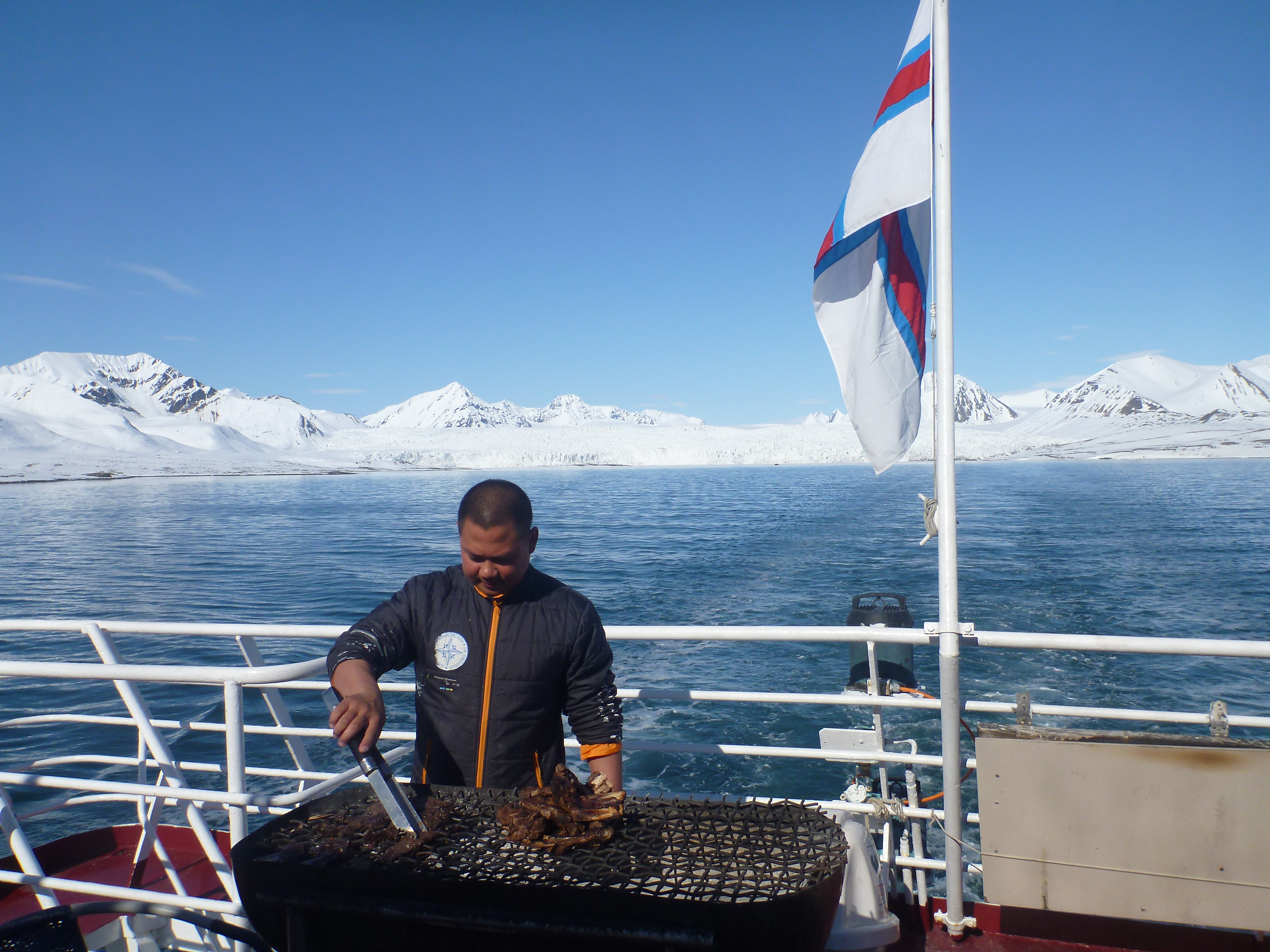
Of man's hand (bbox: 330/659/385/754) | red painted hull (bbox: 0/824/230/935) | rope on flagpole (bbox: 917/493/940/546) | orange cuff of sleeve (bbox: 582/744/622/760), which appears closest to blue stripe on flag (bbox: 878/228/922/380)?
rope on flagpole (bbox: 917/493/940/546)

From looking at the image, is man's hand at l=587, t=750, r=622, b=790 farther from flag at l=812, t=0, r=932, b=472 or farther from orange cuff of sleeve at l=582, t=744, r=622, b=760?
flag at l=812, t=0, r=932, b=472

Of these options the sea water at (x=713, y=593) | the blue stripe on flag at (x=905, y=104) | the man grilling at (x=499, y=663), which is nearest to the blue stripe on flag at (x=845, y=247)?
the blue stripe on flag at (x=905, y=104)

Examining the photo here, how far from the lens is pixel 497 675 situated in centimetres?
157

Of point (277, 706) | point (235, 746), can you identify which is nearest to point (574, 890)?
point (235, 746)

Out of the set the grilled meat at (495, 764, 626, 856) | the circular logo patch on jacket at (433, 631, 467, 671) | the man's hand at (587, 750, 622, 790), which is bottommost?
the man's hand at (587, 750, 622, 790)

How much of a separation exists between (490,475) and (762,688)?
76.3m

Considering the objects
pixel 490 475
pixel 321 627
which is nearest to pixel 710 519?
pixel 321 627

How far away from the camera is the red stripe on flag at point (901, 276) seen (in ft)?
7.71

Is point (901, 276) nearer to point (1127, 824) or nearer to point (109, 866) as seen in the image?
point (1127, 824)

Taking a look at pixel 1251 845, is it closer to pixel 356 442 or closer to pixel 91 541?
pixel 91 541

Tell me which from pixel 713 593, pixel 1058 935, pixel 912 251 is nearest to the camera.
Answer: pixel 1058 935

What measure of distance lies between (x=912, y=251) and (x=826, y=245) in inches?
11.0

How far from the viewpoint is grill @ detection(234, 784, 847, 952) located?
94cm

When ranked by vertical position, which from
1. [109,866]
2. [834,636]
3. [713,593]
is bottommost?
[713,593]
